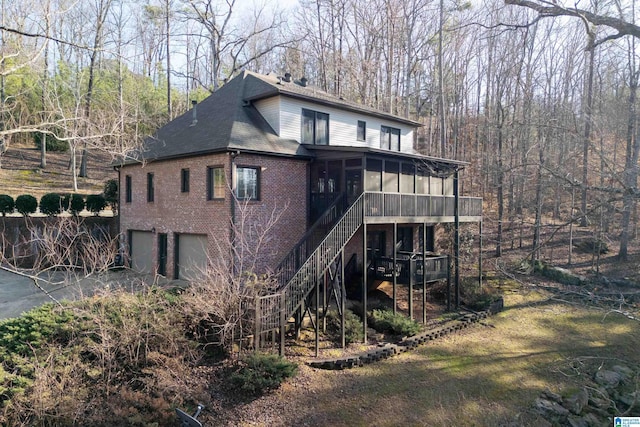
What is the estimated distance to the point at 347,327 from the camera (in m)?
12.9

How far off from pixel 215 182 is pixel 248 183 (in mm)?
1226

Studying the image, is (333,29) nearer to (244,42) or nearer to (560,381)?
(244,42)

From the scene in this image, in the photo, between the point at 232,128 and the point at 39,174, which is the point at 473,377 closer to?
the point at 232,128

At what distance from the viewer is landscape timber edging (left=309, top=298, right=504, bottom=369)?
36.5 feet

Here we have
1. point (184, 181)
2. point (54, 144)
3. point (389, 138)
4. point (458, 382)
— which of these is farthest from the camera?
point (54, 144)

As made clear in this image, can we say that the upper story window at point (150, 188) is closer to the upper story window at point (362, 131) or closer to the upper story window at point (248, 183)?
the upper story window at point (248, 183)

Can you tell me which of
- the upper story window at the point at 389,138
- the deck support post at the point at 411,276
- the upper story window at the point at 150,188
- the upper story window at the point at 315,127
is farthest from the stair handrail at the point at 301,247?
the upper story window at the point at 150,188

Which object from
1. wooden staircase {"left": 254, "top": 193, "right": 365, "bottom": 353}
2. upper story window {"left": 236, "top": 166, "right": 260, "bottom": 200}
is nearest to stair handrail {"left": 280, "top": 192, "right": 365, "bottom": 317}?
wooden staircase {"left": 254, "top": 193, "right": 365, "bottom": 353}

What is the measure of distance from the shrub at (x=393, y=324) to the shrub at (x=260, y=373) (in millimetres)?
5057

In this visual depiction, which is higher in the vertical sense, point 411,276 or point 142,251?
point 142,251

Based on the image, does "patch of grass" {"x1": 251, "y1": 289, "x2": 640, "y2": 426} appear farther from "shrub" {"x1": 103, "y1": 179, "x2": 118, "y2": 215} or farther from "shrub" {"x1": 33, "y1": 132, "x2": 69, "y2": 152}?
"shrub" {"x1": 33, "y1": 132, "x2": 69, "y2": 152}

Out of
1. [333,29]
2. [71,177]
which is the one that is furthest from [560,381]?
[71,177]

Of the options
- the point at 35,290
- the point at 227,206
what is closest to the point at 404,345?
the point at 227,206

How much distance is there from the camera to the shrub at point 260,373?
30.5 ft
